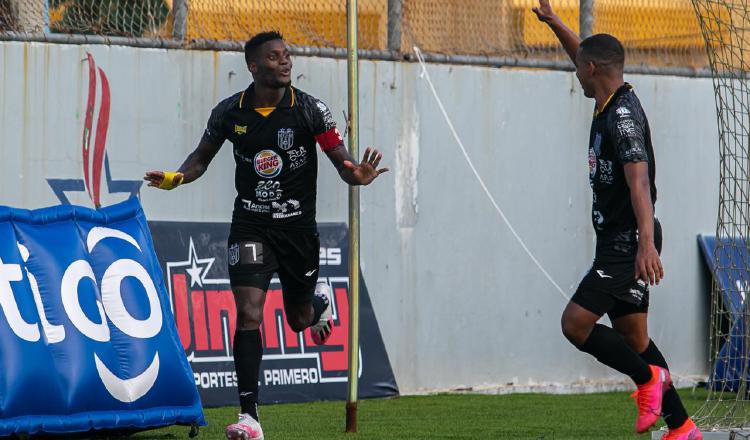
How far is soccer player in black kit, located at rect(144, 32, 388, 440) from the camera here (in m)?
7.77

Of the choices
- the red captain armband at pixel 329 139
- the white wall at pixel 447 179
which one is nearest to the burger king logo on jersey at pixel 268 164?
the red captain armband at pixel 329 139

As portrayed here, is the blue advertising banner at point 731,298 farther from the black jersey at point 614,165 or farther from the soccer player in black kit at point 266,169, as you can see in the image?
the soccer player in black kit at point 266,169

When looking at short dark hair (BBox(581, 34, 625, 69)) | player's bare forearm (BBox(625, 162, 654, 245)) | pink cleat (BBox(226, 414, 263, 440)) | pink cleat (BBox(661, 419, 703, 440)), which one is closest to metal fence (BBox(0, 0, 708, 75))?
pink cleat (BBox(226, 414, 263, 440))

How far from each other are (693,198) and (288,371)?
4.62 metres

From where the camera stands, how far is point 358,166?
7672 millimetres

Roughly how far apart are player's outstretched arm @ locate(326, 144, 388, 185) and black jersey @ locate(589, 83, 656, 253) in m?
1.12

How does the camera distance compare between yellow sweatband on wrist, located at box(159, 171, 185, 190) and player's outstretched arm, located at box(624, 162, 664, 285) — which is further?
yellow sweatband on wrist, located at box(159, 171, 185, 190)

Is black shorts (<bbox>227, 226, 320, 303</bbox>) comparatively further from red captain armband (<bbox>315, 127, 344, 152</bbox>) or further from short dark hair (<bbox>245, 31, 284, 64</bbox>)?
short dark hair (<bbox>245, 31, 284, 64</bbox>)

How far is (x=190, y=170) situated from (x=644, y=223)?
8.59 feet

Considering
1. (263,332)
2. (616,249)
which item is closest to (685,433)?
(616,249)

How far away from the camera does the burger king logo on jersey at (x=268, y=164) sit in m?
7.89

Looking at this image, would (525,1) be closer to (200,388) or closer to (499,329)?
(499,329)

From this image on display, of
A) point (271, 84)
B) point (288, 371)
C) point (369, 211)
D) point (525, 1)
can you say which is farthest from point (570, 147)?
point (271, 84)

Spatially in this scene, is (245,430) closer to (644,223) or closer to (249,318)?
(249,318)
